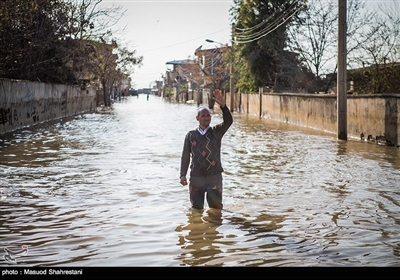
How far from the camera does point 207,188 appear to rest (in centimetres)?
809

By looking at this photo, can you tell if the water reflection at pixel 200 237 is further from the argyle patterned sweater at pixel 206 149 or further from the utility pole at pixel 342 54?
the utility pole at pixel 342 54

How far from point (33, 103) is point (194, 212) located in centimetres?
2194

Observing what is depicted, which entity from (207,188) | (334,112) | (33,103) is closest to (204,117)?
(207,188)

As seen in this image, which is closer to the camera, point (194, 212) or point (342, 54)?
point (194, 212)

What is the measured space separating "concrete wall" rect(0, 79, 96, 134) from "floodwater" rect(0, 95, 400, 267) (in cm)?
787

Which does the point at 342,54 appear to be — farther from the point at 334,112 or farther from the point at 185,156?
the point at 185,156

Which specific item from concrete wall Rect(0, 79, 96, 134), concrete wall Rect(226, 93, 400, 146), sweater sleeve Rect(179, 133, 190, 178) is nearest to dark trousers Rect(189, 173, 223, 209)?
sweater sleeve Rect(179, 133, 190, 178)

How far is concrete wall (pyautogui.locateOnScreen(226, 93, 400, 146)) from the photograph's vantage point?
18.8 metres

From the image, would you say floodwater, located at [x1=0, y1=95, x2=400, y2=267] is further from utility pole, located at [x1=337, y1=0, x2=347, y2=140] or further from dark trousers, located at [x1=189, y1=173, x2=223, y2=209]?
utility pole, located at [x1=337, y1=0, x2=347, y2=140]

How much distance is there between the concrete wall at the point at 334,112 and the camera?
18.8 meters

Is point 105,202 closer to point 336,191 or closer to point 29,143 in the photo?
point 336,191

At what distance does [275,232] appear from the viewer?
23.7ft
